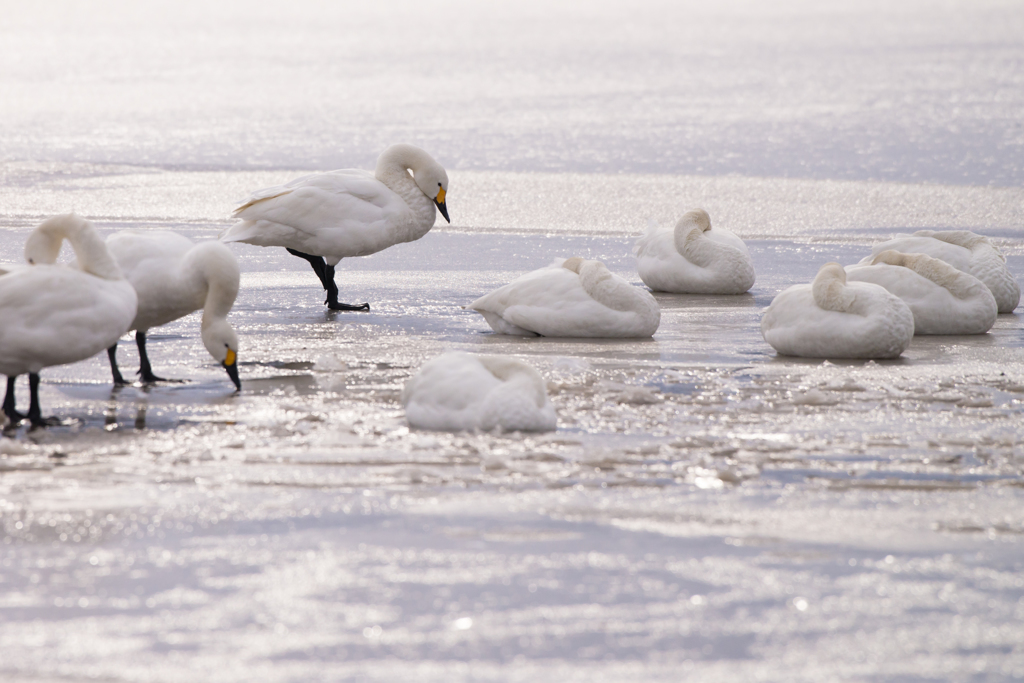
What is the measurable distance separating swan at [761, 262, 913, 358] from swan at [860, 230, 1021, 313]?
1559mm

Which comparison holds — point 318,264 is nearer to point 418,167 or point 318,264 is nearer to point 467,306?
point 418,167

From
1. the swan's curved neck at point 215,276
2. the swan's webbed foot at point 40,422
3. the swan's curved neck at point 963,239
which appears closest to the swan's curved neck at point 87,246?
the swan's curved neck at point 215,276

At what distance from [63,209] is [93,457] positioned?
9.05m

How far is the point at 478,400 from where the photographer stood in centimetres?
547

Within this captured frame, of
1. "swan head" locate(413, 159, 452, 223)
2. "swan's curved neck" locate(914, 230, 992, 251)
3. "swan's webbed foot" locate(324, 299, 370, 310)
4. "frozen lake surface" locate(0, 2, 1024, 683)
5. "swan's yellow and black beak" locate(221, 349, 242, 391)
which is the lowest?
"frozen lake surface" locate(0, 2, 1024, 683)

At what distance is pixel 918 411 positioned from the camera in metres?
5.97

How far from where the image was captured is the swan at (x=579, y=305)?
7.80 m

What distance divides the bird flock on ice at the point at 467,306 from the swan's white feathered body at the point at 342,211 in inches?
0.4

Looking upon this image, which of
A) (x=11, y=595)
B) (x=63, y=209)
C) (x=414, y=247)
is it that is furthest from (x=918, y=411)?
(x=63, y=209)

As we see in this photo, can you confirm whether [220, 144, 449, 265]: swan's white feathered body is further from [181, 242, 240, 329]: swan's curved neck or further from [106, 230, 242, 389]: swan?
[181, 242, 240, 329]: swan's curved neck

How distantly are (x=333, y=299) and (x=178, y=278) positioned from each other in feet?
8.49

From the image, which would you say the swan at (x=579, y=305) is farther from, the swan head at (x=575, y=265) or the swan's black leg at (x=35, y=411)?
the swan's black leg at (x=35, y=411)

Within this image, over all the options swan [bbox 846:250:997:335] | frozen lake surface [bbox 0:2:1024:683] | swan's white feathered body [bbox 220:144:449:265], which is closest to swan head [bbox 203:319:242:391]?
frozen lake surface [bbox 0:2:1024:683]

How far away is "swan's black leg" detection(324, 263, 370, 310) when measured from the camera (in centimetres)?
900
